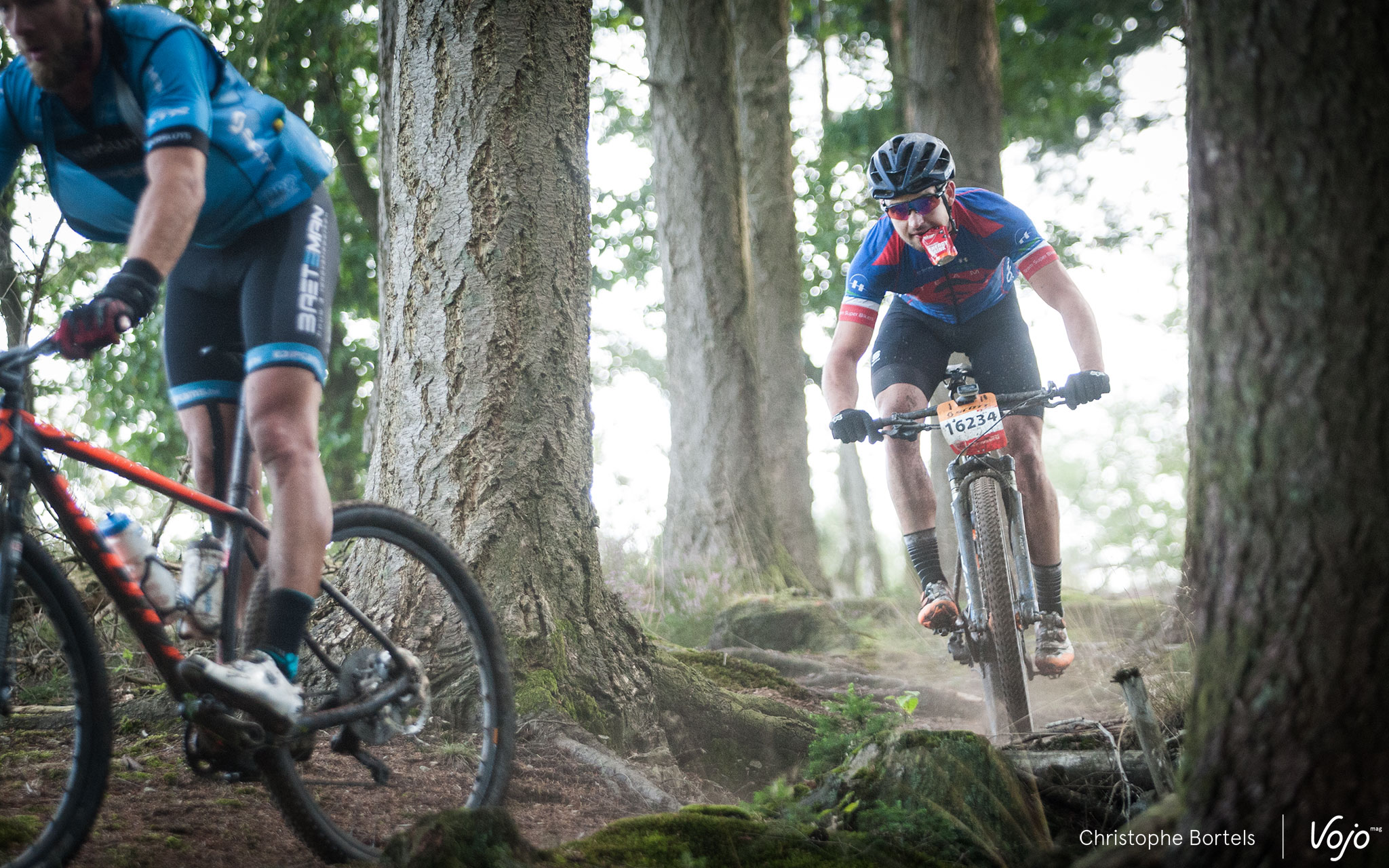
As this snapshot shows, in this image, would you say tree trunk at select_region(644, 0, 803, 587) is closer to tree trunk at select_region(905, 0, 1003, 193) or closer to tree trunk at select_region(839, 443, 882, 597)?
tree trunk at select_region(905, 0, 1003, 193)

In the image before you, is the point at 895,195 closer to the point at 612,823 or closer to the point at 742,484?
the point at 612,823

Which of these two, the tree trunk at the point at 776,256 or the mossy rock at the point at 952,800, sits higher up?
the tree trunk at the point at 776,256

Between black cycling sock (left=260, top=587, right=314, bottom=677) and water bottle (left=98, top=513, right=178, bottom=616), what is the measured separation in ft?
0.72

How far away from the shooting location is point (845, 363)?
4160 mm

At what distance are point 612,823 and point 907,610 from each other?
6.14 m

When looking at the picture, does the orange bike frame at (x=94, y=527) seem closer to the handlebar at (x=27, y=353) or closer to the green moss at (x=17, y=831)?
the handlebar at (x=27, y=353)

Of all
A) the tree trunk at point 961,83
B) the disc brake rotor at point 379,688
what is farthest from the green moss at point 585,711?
the tree trunk at point 961,83

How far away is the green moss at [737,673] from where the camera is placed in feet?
14.7

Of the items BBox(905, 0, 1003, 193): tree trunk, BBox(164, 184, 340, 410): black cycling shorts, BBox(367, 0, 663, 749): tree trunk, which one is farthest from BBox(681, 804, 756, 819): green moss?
BBox(905, 0, 1003, 193): tree trunk

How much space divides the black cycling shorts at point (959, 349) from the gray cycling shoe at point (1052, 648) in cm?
88

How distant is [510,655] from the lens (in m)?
3.35

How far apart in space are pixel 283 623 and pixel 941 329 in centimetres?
305

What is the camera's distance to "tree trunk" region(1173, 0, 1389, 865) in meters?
1.40

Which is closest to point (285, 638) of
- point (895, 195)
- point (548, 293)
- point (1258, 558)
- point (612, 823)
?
point (612, 823)
